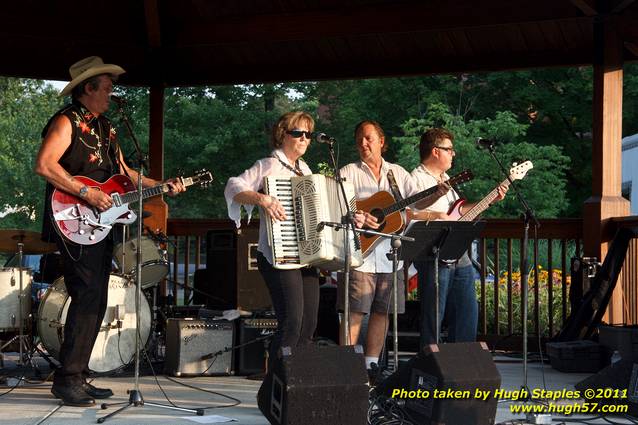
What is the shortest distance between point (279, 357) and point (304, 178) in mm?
1446

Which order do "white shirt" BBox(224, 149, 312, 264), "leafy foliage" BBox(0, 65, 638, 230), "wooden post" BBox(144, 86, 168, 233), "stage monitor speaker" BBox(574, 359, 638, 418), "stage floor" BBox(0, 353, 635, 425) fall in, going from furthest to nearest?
"leafy foliage" BBox(0, 65, 638, 230) → "wooden post" BBox(144, 86, 168, 233) → "white shirt" BBox(224, 149, 312, 264) → "stage monitor speaker" BBox(574, 359, 638, 418) → "stage floor" BBox(0, 353, 635, 425)

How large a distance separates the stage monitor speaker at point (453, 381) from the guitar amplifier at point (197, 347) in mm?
2986

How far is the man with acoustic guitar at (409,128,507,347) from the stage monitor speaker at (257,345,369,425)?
210 cm

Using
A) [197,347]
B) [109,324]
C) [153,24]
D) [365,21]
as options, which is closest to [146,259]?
[109,324]

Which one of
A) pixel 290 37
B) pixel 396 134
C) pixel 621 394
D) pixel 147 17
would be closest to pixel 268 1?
pixel 290 37

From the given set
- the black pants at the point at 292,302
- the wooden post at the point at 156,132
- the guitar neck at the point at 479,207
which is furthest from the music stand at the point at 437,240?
the wooden post at the point at 156,132

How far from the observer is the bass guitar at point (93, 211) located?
19.1 feet

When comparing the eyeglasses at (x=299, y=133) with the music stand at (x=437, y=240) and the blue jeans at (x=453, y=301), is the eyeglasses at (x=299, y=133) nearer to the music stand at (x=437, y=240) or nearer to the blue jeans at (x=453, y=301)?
the music stand at (x=437, y=240)

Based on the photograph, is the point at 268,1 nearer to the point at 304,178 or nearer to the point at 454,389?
the point at 304,178

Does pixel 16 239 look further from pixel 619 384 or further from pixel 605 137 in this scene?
pixel 605 137

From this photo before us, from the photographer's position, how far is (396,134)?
1029 inches

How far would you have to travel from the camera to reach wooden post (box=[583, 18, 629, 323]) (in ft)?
28.2

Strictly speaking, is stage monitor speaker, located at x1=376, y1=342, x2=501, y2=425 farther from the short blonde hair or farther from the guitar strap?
the guitar strap

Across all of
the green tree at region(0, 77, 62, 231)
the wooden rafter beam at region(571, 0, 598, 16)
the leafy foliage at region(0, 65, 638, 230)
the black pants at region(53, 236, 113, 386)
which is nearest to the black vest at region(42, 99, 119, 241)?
the black pants at region(53, 236, 113, 386)
